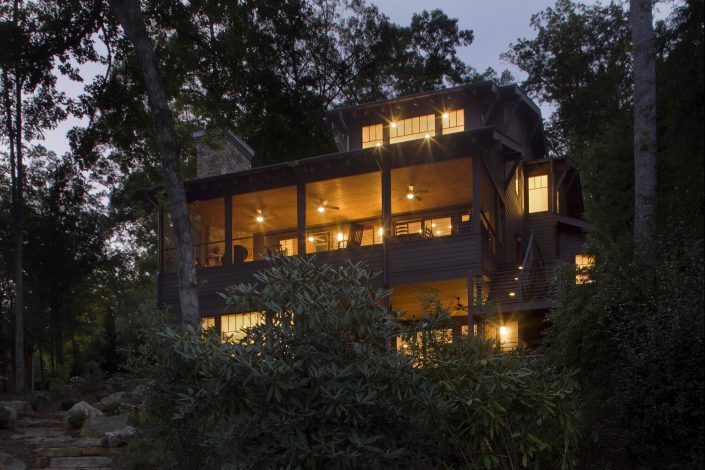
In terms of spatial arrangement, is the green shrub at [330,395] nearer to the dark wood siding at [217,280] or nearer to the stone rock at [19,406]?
the stone rock at [19,406]

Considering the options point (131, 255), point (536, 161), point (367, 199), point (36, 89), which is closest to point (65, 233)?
point (131, 255)

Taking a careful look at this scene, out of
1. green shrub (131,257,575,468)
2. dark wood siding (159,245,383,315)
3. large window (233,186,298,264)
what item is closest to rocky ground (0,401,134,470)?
green shrub (131,257,575,468)

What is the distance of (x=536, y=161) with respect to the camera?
22234 millimetres

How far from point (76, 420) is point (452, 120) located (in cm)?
1205

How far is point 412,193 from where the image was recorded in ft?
63.5

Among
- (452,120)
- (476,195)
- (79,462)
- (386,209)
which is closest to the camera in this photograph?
(79,462)

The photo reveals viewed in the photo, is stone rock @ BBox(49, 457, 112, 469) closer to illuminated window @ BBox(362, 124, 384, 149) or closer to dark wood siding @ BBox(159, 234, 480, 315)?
dark wood siding @ BBox(159, 234, 480, 315)

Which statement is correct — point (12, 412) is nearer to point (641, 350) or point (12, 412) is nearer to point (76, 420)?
point (76, 420)

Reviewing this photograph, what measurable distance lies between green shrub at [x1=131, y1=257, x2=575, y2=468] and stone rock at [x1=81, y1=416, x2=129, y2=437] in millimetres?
4544

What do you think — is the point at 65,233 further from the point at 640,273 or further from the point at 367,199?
the point at 640,273

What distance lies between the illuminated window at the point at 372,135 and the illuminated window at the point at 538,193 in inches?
187

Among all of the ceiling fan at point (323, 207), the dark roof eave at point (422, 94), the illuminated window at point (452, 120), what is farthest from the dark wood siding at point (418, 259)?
the dark roof eave at point (422, 94)

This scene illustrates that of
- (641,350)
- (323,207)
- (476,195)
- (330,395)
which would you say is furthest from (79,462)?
(323,207)

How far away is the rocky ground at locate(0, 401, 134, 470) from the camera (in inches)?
450
